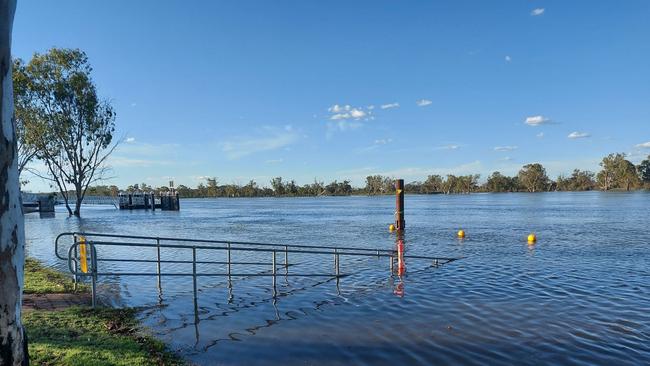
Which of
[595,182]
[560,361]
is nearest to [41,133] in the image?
[560,361]

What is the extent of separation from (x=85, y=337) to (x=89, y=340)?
0.20 metres

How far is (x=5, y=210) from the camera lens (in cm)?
382

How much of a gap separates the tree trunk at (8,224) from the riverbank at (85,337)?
1390mm

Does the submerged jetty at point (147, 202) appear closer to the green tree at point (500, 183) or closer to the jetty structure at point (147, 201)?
the jetty structure at point (147, 201)

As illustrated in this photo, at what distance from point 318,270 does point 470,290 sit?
5062 millimetres

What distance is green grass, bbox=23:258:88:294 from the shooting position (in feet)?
31.0

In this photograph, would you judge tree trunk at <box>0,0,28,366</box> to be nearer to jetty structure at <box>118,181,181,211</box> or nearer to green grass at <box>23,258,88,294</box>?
green grass at <box>23,258,88,294</box>

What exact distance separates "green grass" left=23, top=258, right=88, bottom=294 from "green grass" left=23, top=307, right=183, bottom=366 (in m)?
2.18

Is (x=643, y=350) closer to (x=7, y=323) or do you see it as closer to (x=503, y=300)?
(x=503, y=300)

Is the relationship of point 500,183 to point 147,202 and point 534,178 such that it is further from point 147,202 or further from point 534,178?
point 147,202

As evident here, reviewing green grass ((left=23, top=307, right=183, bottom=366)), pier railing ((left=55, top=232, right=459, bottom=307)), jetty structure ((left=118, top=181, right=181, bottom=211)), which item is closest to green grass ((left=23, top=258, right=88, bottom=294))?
pier railing ((left=55, top=232, right=459, bottom=307))

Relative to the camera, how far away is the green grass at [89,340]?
5.30 metres

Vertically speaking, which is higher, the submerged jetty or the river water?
the submerged jetty

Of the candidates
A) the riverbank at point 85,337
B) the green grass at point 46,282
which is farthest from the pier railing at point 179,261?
the riverbank at point 85,337
